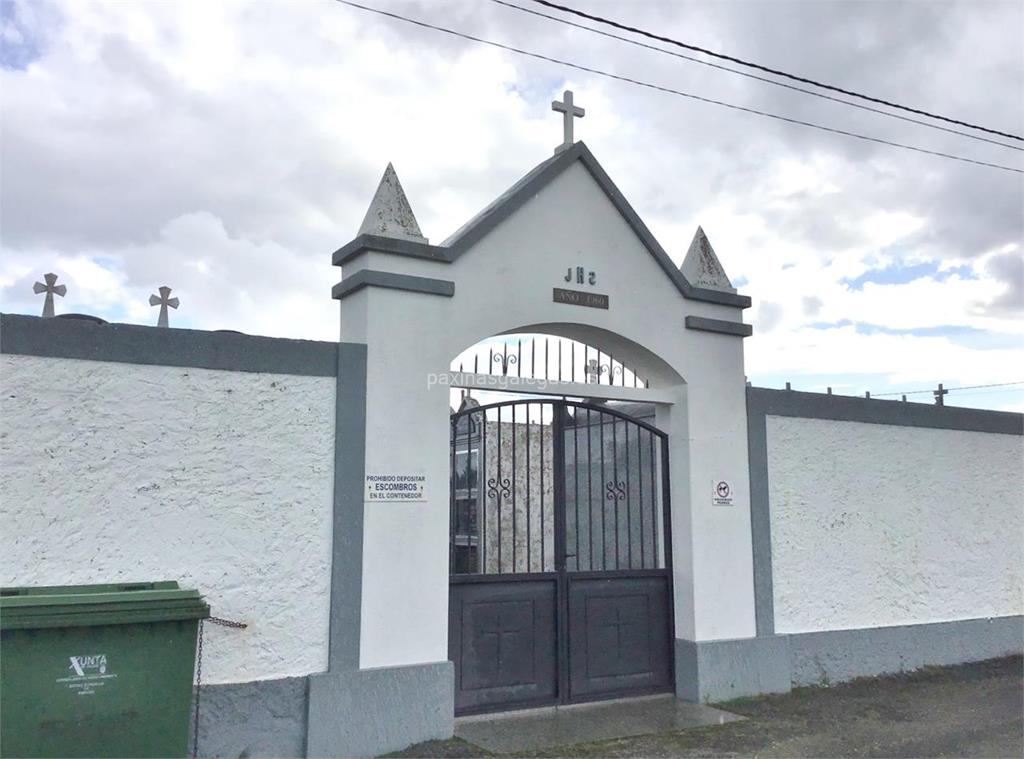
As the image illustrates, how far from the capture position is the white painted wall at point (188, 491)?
18.1 ft

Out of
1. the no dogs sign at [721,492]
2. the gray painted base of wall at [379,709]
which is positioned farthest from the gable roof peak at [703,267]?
the gray painted base of wall at [379,709]

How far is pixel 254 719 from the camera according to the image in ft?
19.7

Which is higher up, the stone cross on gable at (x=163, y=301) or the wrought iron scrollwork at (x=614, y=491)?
the stone cross on gable at (x=163, y=301)

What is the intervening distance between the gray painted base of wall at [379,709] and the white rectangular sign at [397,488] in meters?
1.18

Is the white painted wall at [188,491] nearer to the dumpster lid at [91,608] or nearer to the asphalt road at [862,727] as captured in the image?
the dumpster lid at [91,608]

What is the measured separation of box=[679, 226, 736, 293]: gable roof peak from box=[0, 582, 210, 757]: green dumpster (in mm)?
5442

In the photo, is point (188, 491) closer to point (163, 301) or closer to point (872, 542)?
point (163, 301)

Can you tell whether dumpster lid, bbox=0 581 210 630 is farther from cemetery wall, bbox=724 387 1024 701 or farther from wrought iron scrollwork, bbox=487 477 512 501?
cemetery wall, bbox=724 387 1024 701

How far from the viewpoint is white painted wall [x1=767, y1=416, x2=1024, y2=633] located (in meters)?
8.80

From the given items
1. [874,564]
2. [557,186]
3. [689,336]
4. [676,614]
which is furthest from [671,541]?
[557,186]

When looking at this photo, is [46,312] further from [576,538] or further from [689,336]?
[689,336]

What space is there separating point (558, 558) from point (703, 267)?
10.1 feet

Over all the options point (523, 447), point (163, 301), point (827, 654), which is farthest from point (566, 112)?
point (827, 654)

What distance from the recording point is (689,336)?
27.5 ft
